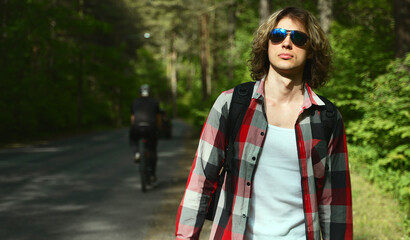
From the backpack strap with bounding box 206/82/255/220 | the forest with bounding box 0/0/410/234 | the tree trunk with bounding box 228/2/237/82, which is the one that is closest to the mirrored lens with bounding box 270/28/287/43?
the backpack strap with bounding box 206/82/255/220

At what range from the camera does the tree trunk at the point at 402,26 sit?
875cm

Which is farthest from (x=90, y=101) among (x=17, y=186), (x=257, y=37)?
(x=257, y=37)

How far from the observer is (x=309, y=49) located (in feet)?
7.26

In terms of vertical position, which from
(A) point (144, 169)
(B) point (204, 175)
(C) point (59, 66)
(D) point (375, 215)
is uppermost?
(C) point (59, 66)

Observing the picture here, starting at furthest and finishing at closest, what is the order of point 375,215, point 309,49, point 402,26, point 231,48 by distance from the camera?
point 231,48, point 402,26, point 375,215, point 309,49

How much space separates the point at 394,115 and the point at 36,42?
61.1 feet

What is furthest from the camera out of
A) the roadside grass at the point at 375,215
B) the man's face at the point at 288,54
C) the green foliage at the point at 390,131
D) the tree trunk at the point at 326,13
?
the tree trunk at the point at 326,13

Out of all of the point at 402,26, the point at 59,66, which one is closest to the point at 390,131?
the point at 402,26

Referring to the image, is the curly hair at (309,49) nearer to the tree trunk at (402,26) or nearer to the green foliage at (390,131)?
Result: the green foliage at (390,131)

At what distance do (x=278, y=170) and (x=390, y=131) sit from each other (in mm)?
5427

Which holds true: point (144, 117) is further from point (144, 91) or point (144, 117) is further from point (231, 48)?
point (231, 48)

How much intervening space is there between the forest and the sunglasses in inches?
20.5

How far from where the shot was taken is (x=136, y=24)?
42500 mm

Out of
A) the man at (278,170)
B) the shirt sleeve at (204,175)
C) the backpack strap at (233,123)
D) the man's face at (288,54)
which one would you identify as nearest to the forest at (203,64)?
the man's face at (288,54)
